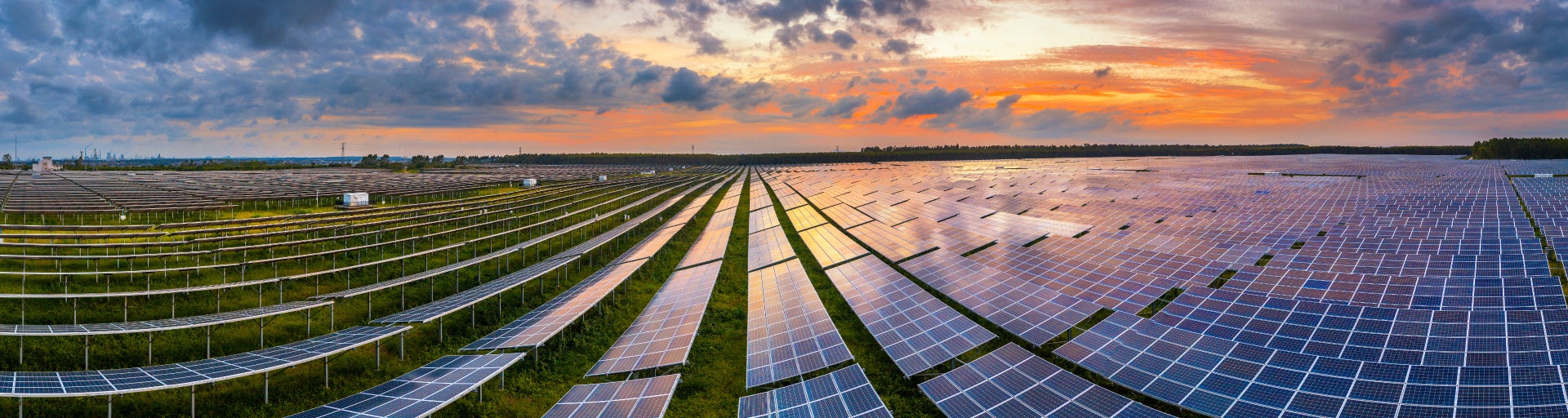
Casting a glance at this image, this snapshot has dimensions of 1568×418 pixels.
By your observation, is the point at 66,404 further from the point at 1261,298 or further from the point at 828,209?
the point at 828,209

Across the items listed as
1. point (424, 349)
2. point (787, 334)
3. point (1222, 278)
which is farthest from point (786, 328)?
point (1222, 278)

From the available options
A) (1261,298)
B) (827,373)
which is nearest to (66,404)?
(827,373)

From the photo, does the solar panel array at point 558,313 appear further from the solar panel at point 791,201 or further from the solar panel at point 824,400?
the solar panel at point 791,201

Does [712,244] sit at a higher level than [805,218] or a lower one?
lower

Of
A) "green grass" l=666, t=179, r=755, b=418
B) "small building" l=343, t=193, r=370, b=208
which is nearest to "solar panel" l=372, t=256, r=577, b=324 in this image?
"green grass" l=666, t=179, r=755, b=418

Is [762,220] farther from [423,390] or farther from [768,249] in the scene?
[423,390]

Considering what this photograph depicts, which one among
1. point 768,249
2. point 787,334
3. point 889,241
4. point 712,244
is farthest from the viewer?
point 889,241

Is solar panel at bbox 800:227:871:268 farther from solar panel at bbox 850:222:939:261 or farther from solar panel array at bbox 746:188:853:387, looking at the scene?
solar panel array at bbox 746:188:853:387
